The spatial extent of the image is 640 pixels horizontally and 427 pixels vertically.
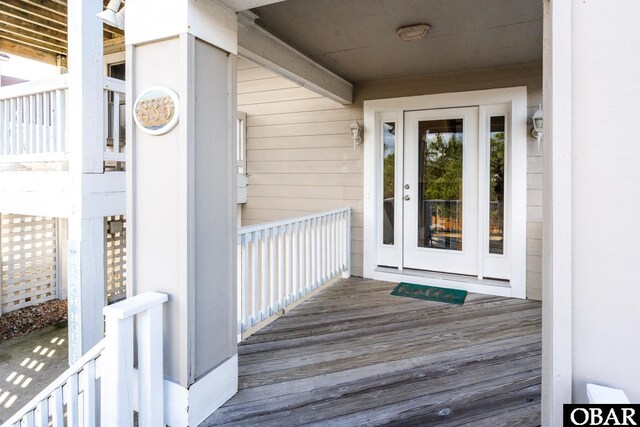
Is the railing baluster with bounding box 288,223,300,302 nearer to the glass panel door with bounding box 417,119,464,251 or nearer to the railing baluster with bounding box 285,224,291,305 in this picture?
the railing baluster with bounding box 285,224,291,305

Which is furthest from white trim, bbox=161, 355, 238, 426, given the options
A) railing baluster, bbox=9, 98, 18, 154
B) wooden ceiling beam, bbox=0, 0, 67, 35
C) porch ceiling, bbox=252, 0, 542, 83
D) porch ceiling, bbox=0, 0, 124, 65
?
wooden ceiling beam, bbox=0, 0, 67, 35

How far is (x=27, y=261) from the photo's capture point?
5.50 metres

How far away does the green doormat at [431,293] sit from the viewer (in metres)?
3.61

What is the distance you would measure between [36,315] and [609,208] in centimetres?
653

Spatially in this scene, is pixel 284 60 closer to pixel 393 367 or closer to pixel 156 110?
pixel 156 110

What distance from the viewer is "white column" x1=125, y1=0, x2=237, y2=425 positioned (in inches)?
67.7

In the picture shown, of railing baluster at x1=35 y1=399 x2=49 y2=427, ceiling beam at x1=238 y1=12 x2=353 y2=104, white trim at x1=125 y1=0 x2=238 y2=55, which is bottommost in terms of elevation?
railing baluster at x1=35 y1=399 x2=49 y2=427

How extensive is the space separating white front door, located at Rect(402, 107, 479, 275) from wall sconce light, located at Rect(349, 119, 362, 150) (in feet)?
1.68

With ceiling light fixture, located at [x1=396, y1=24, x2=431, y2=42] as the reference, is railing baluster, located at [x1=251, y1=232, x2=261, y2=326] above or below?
below

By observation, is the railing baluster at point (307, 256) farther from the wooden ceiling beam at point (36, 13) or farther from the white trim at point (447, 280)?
the wooden ceiling beam at point (36, 13)

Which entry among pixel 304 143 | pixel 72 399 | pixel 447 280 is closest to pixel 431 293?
pixel 447 280

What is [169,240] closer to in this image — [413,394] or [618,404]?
[413,394]

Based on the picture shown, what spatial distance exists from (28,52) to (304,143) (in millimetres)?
4673
